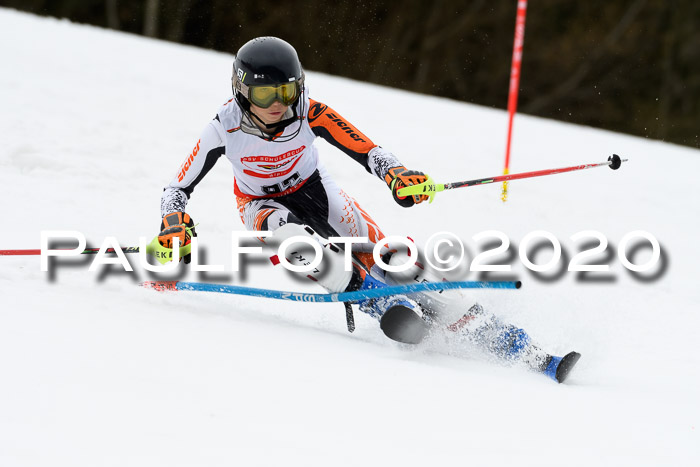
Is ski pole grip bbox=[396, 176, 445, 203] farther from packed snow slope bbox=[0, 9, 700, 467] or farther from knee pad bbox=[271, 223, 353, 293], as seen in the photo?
packed snow slope bbox=[0, 9, 700, 467]

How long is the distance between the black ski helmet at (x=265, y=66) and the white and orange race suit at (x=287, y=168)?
0.18 metres

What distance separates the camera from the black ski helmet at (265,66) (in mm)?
3264

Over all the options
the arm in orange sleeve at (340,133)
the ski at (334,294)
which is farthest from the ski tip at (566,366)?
the arm in orange sleeve at (340,133)

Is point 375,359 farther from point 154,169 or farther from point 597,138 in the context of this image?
point 597,138

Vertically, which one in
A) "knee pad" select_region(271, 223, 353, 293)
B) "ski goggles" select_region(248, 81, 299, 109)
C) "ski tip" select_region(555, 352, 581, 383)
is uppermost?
"ski goggles" select_region(248, 81, 299, 109)

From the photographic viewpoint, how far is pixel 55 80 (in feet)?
25.1

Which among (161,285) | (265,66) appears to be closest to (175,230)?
(161,285)

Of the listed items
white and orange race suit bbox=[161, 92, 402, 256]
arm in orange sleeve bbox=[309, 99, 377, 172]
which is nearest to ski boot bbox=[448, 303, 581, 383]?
white and orange race suit bbox=[161, 92, 402, 256]

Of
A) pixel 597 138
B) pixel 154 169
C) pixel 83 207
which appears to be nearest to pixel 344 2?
pixel 597 138

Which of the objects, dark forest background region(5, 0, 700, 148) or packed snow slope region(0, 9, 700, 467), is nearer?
packed snow slope region(0, 9, 700, 467)

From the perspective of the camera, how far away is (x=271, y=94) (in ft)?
10.9

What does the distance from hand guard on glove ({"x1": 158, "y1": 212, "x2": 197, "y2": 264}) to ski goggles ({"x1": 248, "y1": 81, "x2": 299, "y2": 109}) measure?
1.98 feet

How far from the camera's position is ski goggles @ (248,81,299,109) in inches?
130

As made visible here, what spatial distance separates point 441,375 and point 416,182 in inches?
36.6
